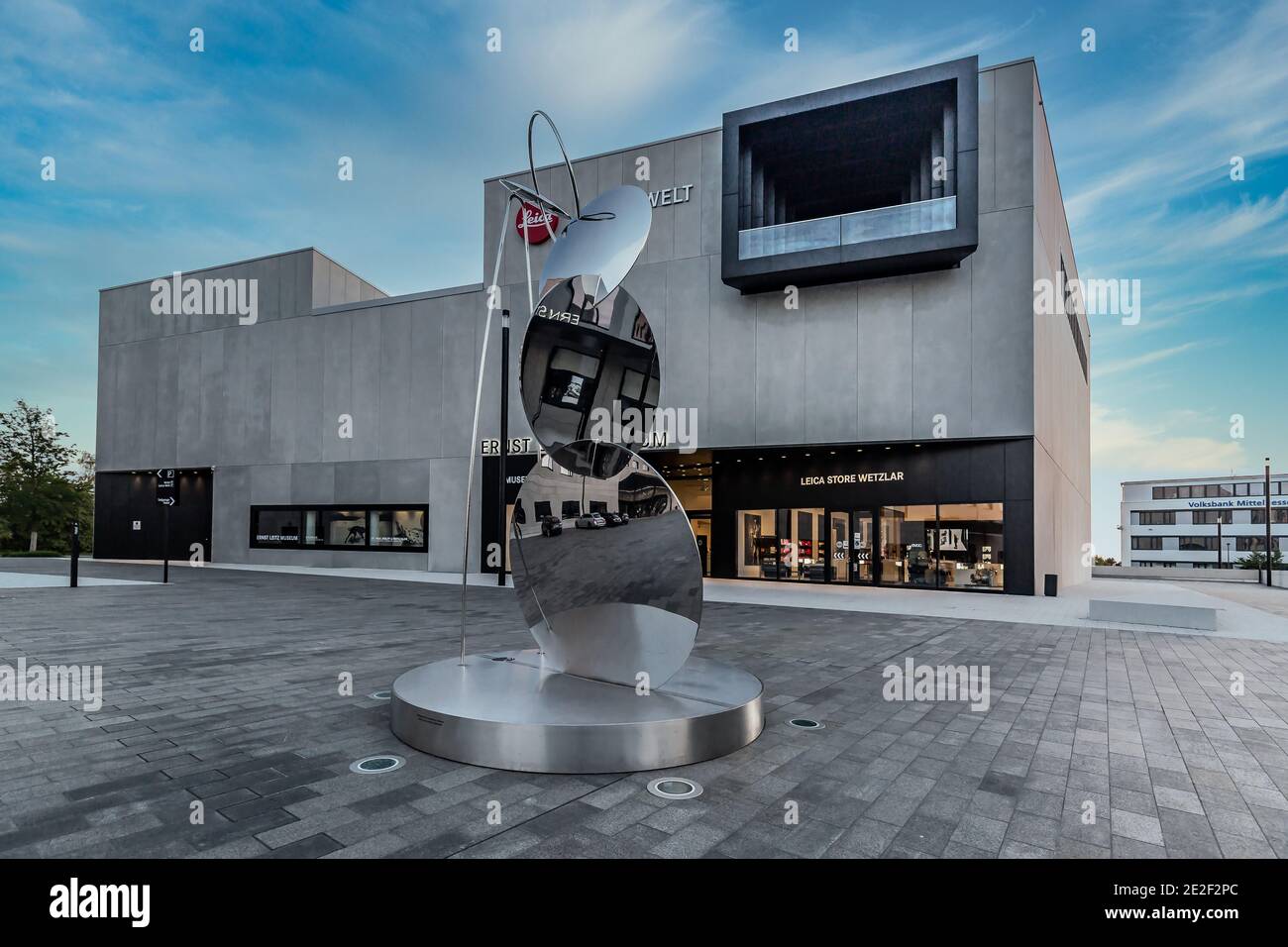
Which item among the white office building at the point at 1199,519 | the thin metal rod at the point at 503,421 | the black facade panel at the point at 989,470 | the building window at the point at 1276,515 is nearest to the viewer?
the thin metal rod at the point at 503,421

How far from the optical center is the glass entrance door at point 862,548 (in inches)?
904

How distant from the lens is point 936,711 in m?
6.63

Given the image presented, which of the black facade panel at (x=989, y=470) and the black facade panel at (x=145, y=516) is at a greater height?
the black facade panel at (x=989, y=470)

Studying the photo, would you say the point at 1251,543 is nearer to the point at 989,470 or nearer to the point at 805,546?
the point at 989,470

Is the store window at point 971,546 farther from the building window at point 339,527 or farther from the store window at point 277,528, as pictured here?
the store window at point 277,528

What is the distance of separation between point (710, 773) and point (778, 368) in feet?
62.3

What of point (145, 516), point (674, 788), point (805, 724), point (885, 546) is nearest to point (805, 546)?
point (885, 546)

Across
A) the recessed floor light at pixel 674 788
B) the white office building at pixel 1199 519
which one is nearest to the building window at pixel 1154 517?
the white office building at pixel 1199 519

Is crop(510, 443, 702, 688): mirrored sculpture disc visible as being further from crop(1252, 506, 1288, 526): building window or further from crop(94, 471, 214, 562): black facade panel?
crop(1252, 506, 1288, 526): building window

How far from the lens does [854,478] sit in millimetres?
23234

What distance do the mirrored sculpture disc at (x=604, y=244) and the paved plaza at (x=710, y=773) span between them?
4.29m

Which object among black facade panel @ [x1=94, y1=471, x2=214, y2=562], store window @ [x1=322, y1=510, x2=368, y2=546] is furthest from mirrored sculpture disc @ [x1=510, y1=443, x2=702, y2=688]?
black facade panel @ [x1=94, y1=471, x2=214, y2=562]
